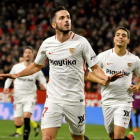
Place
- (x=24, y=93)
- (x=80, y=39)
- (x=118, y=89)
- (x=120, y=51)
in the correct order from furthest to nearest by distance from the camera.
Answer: (x=24, y=93) → (x=120, y=51) → (x=118, y=89) → (x=80, y=39)

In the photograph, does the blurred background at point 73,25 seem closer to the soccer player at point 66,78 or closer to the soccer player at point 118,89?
the soccer player at point 118,89

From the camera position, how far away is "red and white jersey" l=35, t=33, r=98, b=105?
19.2 ft

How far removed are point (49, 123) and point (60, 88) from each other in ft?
1.78

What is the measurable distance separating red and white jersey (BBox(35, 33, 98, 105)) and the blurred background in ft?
34.9

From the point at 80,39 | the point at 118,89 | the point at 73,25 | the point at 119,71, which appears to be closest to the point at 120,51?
the point at 119,71

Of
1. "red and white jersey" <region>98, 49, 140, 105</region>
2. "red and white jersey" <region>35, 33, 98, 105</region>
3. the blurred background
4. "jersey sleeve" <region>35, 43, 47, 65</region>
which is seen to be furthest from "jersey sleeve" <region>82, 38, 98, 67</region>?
the blurred background

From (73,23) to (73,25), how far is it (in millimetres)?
174

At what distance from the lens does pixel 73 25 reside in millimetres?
21000

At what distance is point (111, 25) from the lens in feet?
66.7

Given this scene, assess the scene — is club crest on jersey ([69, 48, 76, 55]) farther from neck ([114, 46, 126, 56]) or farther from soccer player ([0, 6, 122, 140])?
neck ([114, 46, 126, 56])

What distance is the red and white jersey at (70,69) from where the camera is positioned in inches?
230

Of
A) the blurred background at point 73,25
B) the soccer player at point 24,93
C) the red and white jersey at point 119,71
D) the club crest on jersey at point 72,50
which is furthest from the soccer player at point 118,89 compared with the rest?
the blurred background at point 73,25

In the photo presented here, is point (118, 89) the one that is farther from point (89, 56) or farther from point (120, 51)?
point (89, 56)

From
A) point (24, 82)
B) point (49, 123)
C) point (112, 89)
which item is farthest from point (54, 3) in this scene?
point (49, 123)
